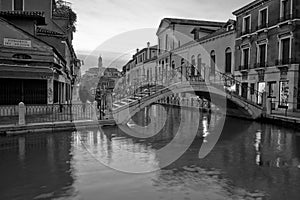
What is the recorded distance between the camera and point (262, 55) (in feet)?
69.6

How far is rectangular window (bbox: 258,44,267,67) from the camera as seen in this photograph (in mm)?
20797

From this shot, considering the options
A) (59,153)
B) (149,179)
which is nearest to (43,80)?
(59,153)

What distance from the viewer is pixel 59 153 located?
30.1 ft

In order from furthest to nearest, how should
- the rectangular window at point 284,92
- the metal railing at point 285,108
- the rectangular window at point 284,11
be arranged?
the rectangular window at point 284,92 → the rectangular window at point 284,11 → the metal railing at point 285,108

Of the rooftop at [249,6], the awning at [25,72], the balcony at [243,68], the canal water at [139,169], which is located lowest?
the canal water at [139,169]

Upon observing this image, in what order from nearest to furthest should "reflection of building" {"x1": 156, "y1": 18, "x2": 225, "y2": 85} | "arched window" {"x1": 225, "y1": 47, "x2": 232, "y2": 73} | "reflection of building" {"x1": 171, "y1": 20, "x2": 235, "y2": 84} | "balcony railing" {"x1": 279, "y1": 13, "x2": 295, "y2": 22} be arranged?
"balcony railing" {"x1": 279, "y1": 13, "x2": 295, "y2": 22} → "reflection of building" {"x1": 171, "y1": 20, "x2": 235, "y2": 84} → "arched window" {"x1": 225, "y1": 47, "x2": 232, "y2": 73} → "reflection of building" {"x1": 156, "y1": 18, "x2": 225, "y2": 85}

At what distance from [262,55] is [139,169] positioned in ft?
55.8

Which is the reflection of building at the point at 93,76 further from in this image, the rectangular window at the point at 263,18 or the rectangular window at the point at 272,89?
the rectangular window at the point at 263,18

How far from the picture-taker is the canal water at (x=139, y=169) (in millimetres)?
5938

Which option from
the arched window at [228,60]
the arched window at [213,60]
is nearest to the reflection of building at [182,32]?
the arched window at [213,60]

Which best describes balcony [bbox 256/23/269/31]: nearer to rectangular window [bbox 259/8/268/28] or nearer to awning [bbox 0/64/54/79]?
rectangular window [bbox 259/8/268/28]

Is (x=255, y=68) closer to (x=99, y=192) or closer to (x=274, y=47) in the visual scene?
(x=274, y=47)

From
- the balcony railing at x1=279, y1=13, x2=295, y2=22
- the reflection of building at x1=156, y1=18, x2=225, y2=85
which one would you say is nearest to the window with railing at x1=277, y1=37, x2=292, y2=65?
the balcony railing at x1=279, y1=13, x2=295, y2=22

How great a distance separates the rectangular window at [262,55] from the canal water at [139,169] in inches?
397
